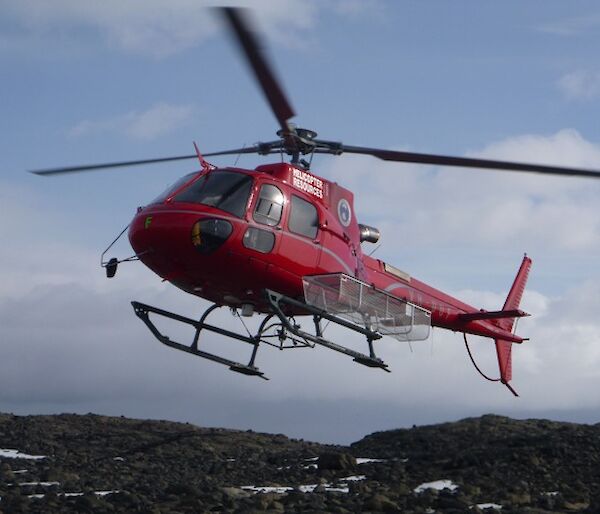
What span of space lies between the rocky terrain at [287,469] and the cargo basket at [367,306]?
2.57 m

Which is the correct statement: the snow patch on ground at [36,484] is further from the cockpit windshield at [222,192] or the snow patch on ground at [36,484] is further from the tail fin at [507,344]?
the tail fin at [507,344]

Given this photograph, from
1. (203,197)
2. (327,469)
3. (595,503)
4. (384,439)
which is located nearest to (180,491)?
(327,469)

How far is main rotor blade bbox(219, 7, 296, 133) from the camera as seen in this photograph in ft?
42.1

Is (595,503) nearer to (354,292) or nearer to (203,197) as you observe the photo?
(354,292)

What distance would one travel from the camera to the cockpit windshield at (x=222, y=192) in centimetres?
1892

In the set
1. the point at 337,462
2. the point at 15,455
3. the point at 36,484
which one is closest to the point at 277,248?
the point at 337,462

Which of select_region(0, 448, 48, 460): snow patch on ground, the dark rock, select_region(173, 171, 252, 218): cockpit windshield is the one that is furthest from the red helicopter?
select_region(0, 448, 48, 460): snow patch on ground

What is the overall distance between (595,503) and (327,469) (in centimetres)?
587

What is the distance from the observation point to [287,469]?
21047 millimetres

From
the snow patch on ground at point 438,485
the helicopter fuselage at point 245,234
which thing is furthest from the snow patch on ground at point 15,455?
the snow patch on ground at point 438,485

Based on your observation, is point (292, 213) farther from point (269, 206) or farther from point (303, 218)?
point (269, 206)

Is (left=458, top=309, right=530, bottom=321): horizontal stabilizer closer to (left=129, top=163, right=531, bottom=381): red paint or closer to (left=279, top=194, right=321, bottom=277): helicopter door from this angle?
(left=129, top=163, right=531, bottom=381): red paint

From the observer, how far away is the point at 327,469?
2028 cm

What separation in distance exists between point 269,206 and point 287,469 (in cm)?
541
